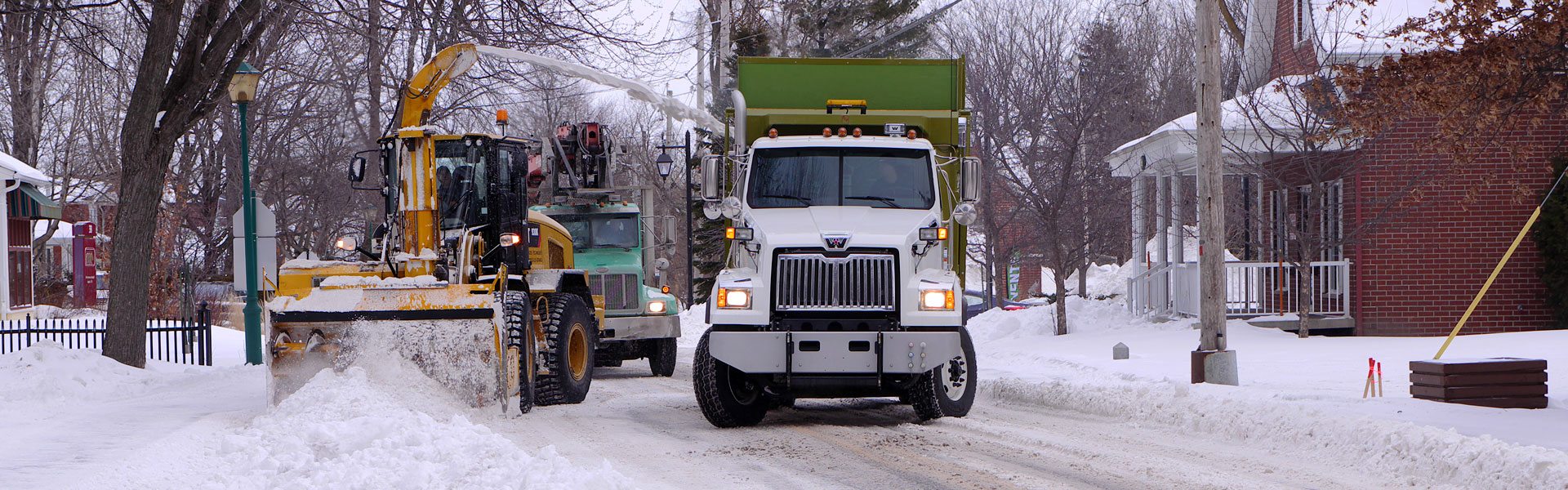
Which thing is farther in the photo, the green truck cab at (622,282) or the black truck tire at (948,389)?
the green truck cab at (622,282)

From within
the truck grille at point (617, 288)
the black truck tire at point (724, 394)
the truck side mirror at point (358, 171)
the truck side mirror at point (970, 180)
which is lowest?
the black truck tire at point (724, 394)

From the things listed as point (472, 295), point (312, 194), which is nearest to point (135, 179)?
point (472, 295)

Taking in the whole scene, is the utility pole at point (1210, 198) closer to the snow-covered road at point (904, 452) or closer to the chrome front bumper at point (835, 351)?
the snow-covered road at point (904, 452)

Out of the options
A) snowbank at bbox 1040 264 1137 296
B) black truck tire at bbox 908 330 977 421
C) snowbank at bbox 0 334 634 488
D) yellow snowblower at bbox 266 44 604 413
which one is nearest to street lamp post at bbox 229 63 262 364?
yellow snowblower at bbox 266 44 604 413

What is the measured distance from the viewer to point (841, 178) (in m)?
12.3

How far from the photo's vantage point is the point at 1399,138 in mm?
20266

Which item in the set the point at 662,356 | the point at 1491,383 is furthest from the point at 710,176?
the point at 662,356

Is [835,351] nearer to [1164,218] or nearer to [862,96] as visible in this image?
[862,96]

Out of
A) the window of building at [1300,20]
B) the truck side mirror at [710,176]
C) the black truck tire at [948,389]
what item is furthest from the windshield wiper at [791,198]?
the window of building at [1300,20]

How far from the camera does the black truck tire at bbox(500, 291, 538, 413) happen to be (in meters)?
12.0

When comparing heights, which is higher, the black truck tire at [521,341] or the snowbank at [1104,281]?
the black truck tire at [521,341]

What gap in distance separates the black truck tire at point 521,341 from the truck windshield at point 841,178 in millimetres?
2250

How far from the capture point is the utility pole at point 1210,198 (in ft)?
45.5

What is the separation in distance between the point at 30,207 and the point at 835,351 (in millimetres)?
27513
